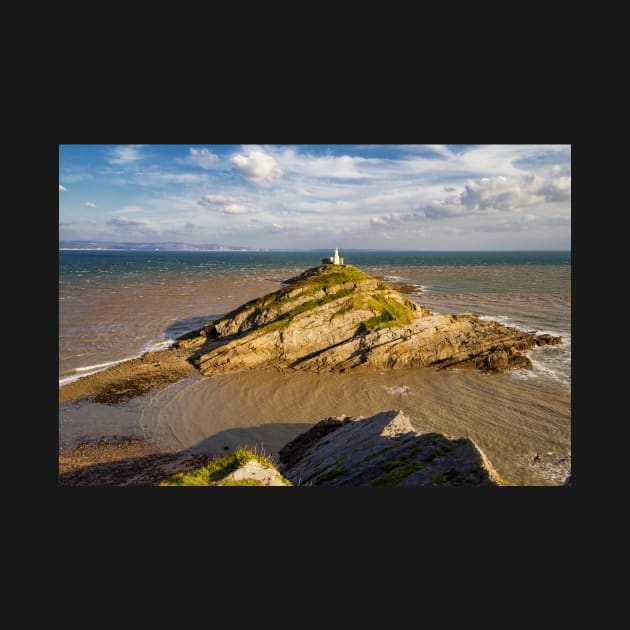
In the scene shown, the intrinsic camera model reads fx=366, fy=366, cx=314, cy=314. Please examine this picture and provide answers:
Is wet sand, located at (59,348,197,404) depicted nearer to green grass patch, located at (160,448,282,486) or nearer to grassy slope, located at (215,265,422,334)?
grassy slope, located at (215,265,422,334)

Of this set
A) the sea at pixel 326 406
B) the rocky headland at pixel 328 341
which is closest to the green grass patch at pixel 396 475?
the sea at pixel 326 406

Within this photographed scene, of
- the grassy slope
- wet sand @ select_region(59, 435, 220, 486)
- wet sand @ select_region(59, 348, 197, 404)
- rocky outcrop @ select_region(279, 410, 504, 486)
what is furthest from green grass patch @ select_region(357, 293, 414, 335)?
wet sand @ select_region(59, 435, 220, 486)

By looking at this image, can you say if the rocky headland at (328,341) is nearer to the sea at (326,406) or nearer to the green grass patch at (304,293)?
the green grass patch at (304,293)

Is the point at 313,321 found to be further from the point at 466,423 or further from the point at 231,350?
the point at 466,423

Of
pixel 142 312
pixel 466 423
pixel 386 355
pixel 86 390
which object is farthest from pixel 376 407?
pixel 142 312

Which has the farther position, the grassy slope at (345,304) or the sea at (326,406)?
the grassy slope at (345,304)

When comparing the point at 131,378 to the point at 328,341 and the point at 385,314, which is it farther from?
the point at 385,314
